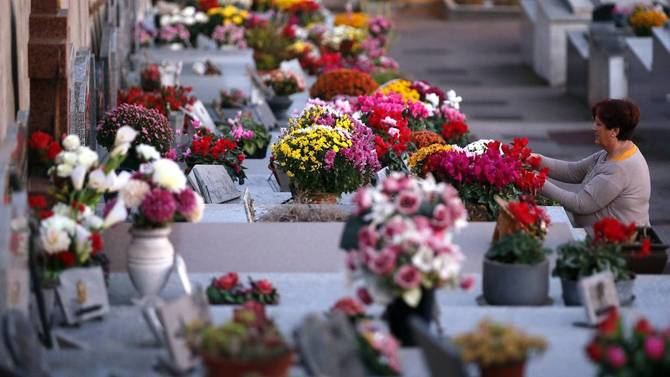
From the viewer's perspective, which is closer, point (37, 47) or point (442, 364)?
point (442, 364)

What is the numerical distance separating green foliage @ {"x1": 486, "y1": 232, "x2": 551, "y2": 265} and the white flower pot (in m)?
1.45

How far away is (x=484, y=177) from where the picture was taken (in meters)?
8.51

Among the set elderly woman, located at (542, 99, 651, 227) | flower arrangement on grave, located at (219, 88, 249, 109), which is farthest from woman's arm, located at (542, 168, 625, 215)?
flower arrangement on grave, located at (219, 88, 249, 109)

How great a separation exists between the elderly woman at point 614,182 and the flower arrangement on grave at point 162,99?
391 cm

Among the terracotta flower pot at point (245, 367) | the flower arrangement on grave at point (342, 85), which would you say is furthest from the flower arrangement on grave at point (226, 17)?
the terracotta flower pot at point (245, 367)

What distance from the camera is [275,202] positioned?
952 cm

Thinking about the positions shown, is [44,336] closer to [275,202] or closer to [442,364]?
[442,364]

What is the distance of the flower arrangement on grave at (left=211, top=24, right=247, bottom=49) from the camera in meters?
17.0

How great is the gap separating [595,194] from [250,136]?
11.4ft

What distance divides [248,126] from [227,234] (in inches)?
169

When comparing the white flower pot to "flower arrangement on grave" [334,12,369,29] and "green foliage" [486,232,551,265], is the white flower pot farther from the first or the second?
"flower arrangement on grave" [334,12,369,29]

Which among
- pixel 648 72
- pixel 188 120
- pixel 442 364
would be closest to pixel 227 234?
pixel 442 364

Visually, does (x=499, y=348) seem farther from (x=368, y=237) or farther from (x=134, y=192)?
(x=134, y=192)

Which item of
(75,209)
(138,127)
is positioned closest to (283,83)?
(138,127)
